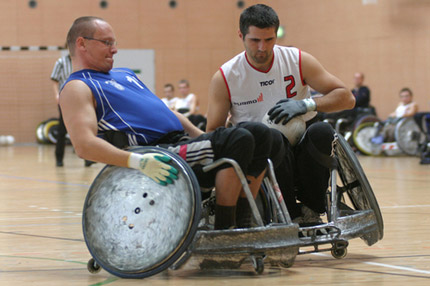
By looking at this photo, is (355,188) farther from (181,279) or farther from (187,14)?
(187,14)

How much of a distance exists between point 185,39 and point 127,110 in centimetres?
1429

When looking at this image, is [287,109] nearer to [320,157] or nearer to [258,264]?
[320,157]

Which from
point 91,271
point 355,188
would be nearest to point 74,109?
point 91,271

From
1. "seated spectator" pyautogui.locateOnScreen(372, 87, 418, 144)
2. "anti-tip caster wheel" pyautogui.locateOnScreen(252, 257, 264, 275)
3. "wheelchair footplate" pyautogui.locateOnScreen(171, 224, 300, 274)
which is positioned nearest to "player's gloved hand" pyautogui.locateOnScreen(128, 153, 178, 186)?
"wheelchair footplate" pyautogui.locateOnScreen(171, 224, 300, 274)

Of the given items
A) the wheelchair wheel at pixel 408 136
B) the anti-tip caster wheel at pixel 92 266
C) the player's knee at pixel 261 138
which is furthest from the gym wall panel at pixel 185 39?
the anti-tip caster wheel at pixel 92 266

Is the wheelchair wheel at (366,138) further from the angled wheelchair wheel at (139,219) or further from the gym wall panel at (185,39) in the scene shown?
the angled wheelchair wheel at (139,219)

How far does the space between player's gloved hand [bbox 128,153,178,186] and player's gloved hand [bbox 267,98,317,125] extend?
2.18 feet

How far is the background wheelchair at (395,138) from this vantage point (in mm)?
11141

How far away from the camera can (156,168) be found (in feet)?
9.29

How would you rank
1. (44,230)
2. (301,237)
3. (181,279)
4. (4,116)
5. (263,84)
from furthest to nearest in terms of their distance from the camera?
(4,116) < (44,230) < (263,84) < (301,237) < (181,279)

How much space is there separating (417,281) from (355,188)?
91 centimetres

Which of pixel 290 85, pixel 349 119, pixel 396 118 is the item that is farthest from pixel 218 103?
pixel 349 119

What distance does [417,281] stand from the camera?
9.11 ft

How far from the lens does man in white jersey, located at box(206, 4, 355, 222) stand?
135 inches
